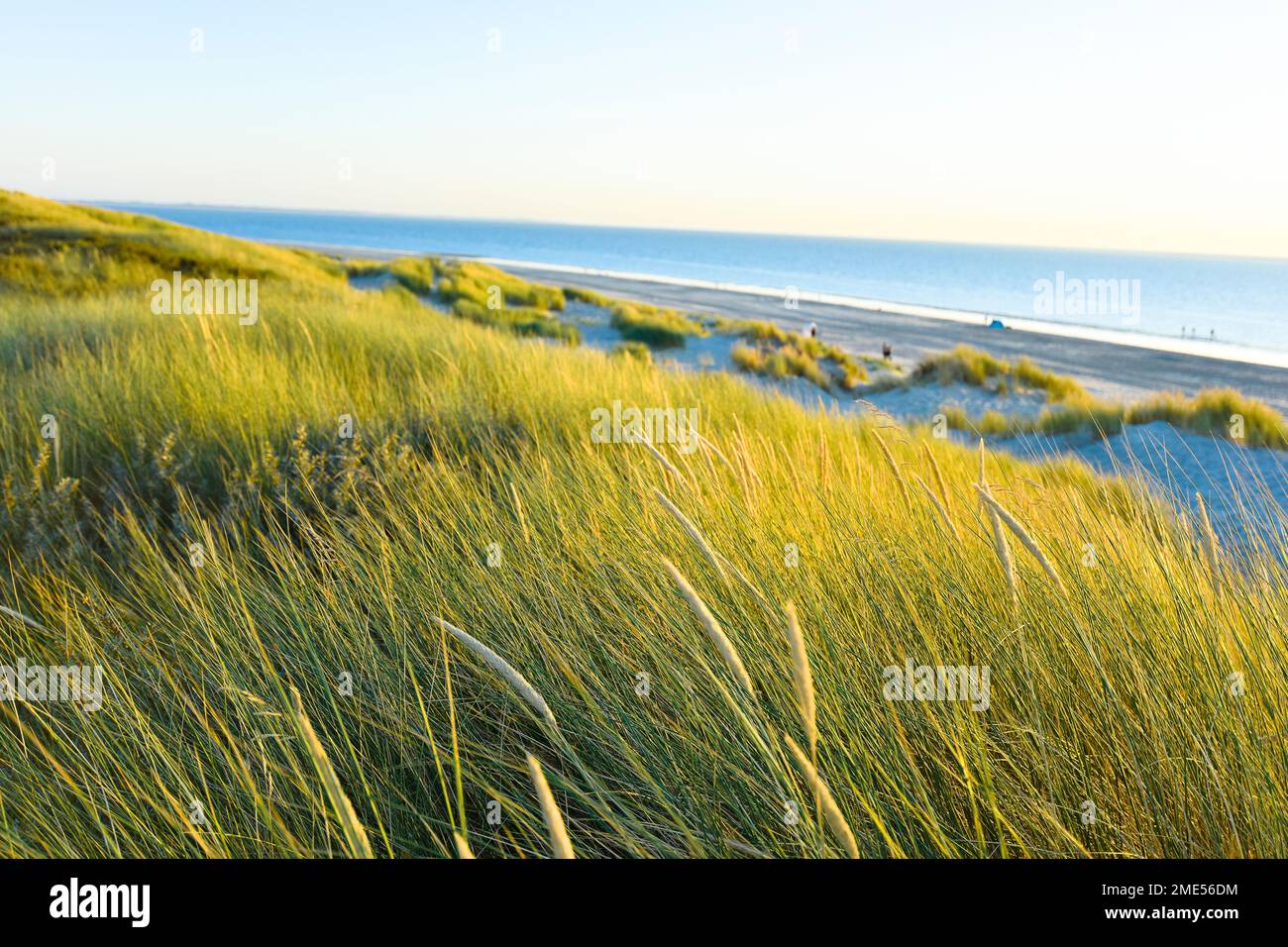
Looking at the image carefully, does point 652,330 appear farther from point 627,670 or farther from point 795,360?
point 627,670

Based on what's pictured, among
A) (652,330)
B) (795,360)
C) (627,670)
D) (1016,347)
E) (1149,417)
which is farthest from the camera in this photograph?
(1016,347)

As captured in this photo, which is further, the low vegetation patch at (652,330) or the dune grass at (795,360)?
the low vegetation patch at (652,330)

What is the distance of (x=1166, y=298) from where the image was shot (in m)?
66.4

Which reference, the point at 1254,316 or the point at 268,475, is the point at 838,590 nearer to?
the point at 268,475

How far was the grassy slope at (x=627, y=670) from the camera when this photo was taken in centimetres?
145

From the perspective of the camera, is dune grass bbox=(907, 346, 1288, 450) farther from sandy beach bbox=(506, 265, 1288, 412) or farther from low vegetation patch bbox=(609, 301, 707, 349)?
low vegetation patch bbox=(609, 301, 707, 349)

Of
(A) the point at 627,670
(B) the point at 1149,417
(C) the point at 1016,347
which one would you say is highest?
(C) the point at 1016,347

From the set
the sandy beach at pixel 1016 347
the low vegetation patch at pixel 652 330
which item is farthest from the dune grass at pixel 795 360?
the sandy beach at pixel 1016 347

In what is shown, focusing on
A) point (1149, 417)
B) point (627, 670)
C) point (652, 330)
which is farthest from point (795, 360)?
point (627, 670)

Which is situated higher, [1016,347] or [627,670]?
[1016,347]

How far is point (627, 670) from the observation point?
73.9 inches

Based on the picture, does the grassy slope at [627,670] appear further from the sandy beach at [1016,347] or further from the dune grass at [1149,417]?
the sandy beach at [1016,347]

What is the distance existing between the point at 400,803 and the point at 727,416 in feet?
12.0

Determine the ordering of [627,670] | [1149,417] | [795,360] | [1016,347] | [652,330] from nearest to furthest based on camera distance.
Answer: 1. [627,670]
2. [1149,417]
3. [795,360]
4. [652,330]
5. [1016,347]
